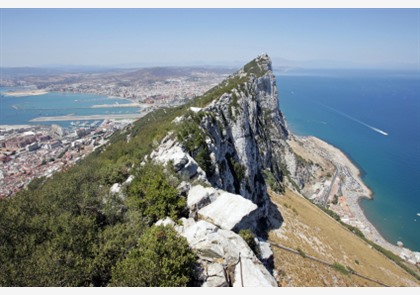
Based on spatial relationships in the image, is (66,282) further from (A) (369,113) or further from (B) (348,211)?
(A) (369,113)

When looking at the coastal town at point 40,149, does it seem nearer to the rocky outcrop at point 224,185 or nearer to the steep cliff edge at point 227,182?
the steep cliff edge at point 227,182

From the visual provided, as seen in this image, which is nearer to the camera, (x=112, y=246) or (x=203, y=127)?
(x=112, y=246)

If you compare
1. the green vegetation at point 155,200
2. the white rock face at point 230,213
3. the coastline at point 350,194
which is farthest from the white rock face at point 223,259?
the coastline at point 350,194

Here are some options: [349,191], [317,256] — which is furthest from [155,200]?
[349,191]

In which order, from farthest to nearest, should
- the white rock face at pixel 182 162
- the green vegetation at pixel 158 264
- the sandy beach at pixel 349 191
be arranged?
1. the sandy beach at pixel 349 191
2. the white rock face at pixel 182 162
3. the green vegetation at pixel 158 264

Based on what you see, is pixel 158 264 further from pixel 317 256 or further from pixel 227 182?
pixel 317 256

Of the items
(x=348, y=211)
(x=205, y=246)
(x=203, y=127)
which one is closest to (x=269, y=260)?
(x=205, y=246)
